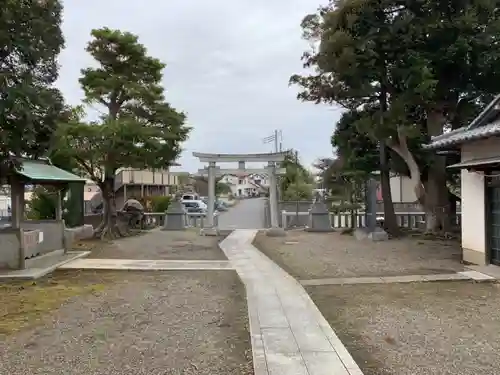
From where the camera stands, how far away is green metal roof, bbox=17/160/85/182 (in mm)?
11143

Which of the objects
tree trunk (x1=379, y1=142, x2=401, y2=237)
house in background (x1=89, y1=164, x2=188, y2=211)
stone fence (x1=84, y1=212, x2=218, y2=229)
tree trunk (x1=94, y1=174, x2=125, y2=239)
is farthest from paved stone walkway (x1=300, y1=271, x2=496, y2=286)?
house in background (x1=89, y1=164, x2=188, y2=211)

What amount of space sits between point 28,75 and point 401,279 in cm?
815

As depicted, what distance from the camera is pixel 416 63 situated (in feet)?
45.4

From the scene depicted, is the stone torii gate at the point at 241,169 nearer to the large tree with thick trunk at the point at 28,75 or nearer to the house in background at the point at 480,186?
the house in background at the point at 480,186

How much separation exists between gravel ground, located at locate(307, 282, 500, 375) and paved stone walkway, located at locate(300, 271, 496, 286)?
1.00ft

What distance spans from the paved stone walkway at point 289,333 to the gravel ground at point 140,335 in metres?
0.18

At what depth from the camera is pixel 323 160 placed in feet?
69.6

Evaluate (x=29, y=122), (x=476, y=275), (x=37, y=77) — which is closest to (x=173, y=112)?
(x=37, y=77)

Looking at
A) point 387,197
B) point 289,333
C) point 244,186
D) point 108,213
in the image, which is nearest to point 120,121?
point 108,213

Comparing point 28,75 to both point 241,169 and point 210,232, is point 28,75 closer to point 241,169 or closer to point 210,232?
point 210,232

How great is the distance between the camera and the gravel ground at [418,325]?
4578mm

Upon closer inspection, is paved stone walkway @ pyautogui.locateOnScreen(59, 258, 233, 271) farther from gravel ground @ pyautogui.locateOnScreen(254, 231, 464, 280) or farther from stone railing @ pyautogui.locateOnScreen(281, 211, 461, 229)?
stone railing @ pyautogui.locateOnScreen(281, 211, 461, 229)

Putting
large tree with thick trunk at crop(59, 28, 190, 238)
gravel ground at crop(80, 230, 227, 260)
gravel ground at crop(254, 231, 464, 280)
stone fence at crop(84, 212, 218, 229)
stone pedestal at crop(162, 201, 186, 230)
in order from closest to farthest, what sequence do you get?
gravel ground at crop(254, 231, 464, 280)
gravel ground at crop(80, 230, 227, 260)
large tree with thick trunk at crop(59, 28, 190, 238)
stone fence at crop(84, 212, 218, 229)
stone pedestal at crop(162, 201, 186, 230)

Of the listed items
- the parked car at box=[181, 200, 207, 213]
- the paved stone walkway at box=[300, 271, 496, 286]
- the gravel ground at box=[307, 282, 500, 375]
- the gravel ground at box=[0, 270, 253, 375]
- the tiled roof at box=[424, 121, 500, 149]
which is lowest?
the gravel ground at box=[307, 282, 500, 375]
